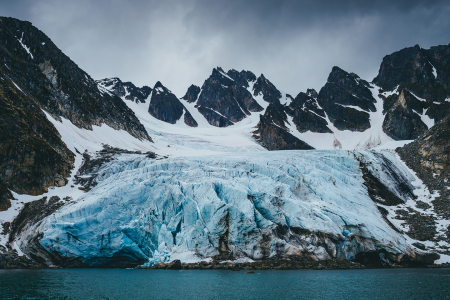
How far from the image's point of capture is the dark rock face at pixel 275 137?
101 m

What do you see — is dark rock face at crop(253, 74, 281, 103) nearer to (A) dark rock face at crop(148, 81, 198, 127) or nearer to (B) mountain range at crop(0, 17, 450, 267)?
(A) dark rock face at crop(148, 81, 198, 127)

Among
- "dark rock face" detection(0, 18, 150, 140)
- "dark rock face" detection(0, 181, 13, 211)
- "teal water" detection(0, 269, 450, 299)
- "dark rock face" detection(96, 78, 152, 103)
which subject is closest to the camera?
"teal water" detection(0, 269, 450, 299)

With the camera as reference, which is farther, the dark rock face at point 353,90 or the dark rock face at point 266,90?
the dark rock face at point 266,90

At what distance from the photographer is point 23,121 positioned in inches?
1634

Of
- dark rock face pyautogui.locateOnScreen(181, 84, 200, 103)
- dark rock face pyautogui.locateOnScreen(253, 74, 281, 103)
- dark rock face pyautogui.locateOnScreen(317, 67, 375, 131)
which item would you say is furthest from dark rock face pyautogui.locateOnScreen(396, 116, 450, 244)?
dark rock face pyautogui.locateOnScreen(181, 84, 200, 103)

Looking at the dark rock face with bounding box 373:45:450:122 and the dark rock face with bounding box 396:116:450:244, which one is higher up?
the dark rock face with bounding box 373:45:450:122

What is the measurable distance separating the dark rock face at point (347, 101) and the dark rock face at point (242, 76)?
6338 cm

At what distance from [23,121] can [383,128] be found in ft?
324

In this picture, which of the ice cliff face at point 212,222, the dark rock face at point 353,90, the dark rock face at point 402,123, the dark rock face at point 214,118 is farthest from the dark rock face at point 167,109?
the ice cliff face at point 212,222

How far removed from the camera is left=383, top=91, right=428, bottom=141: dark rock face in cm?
9344

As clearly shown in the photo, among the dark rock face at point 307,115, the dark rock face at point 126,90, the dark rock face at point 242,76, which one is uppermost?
the dark rock face at point 242,76

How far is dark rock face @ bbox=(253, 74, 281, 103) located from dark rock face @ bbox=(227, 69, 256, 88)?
27.2 ft

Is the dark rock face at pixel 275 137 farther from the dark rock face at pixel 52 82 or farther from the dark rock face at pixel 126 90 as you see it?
the dark rock face at pixel 126 90

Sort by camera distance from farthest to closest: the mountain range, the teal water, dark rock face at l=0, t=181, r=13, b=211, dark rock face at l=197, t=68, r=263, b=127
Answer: dark rock face at l=197, t=68, r=263, b=127
dark rock face at l=0, t=181, r=13, b=211
the mountain range
the teal water
